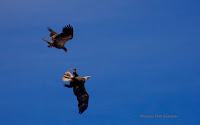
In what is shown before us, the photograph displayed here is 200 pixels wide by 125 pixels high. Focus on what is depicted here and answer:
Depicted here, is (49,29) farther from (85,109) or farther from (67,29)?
(85,109)

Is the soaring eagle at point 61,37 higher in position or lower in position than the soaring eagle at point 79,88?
higher

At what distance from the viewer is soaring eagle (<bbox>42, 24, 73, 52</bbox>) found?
35.0 m

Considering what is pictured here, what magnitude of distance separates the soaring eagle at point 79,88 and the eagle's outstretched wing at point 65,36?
8.05ft

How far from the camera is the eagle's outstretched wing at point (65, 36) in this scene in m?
35.0

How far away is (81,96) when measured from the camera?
120 ft

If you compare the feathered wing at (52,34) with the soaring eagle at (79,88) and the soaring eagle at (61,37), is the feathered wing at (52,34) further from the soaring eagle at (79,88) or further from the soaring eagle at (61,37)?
the soaring eagle at (79,88)

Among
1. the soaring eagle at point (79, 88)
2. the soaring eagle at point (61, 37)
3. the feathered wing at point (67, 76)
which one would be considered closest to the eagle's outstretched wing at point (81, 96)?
the soaring eagle at point (79, 88)

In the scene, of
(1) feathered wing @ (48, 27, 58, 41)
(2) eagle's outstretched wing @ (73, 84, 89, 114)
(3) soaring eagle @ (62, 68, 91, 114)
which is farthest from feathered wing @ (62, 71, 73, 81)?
(1) feathered wing @ (48, 27, 58, 41)

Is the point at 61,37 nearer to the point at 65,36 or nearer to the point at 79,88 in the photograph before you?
the point at 65,36

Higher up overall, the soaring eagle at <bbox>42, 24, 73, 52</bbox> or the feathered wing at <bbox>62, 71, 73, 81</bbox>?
the soaring eagle at <bbox>42, 24, 73, 52</bbox>

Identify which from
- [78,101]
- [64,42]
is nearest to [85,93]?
[78,101]

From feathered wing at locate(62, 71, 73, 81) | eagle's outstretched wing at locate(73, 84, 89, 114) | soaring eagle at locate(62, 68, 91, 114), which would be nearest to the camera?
feathered wing at locate(62, 71, 73, 81)

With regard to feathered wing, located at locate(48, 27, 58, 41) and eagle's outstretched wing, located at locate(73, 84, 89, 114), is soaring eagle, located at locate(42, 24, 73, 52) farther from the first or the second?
eagle's outstretched wing, located at locate(73, 84, 89, 114)

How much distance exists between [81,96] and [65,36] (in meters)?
4.52
